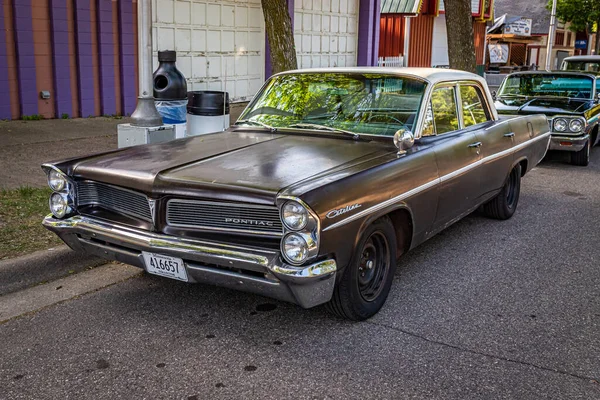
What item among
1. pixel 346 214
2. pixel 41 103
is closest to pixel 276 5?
pixel 41 103

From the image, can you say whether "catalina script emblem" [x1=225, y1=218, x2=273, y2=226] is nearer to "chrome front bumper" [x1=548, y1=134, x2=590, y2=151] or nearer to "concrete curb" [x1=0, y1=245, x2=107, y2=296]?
"concrete curb" [x1=0, y1=245, x2=107, y2=296]

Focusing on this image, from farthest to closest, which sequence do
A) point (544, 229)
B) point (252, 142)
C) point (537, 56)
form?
point (537, 56), point (544, 229), point (252, 142)

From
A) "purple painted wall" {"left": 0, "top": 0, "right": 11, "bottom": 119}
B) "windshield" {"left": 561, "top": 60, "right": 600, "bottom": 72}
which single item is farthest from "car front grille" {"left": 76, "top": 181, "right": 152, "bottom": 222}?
"windshield" {"left": 561, "top": 60, "right": 600, "bottom": 72}

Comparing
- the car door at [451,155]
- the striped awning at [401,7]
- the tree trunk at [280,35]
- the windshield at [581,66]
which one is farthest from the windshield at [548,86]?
the striped awning at [401,7]

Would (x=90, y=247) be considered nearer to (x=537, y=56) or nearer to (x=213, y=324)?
(x=213, y=324)

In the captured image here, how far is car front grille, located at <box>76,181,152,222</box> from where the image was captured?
422cm

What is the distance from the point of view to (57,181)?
14.9 ft

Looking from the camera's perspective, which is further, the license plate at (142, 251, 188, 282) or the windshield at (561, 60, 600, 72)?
the windshield at (561, 60, 600, 72)

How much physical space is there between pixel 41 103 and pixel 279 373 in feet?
31.6

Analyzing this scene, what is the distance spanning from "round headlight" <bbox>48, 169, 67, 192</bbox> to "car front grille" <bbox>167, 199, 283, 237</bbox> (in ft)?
2.97

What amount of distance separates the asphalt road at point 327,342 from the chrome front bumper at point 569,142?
511 centimetres

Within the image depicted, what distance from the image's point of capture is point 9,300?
15.1 ft

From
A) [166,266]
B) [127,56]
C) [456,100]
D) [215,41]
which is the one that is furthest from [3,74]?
[166,266]

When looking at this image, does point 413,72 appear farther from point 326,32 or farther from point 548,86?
point 326,32
